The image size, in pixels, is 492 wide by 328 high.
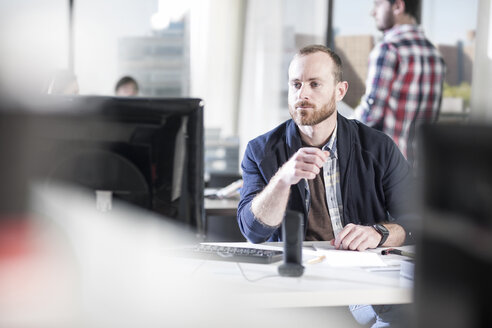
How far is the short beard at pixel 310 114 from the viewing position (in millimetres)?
2268

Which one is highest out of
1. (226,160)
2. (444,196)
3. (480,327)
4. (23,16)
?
(23,16)

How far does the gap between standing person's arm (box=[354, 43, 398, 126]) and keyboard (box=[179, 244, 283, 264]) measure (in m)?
2.60

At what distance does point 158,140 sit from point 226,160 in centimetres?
376

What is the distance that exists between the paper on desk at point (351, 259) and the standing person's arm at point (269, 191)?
224mm

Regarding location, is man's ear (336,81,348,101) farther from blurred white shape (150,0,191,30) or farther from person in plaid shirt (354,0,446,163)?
blurred white shape (150,0,191,30)

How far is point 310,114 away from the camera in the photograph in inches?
89.4

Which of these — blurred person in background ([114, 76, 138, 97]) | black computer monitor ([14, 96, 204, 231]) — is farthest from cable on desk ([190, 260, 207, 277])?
blurred person in background ([114, 76, 138, 97])

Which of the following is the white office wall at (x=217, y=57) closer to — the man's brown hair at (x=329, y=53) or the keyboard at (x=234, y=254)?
the man's brown hair at (x=329, y=53)

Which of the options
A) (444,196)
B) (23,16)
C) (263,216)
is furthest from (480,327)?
(23,16)

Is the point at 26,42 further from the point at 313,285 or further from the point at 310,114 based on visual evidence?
the point at 313,285

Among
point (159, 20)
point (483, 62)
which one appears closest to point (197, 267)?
point (483, 62)

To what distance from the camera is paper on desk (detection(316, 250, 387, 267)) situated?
1729 millimetres

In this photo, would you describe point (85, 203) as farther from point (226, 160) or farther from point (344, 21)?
point (344, 21)

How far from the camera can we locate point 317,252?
190cm
